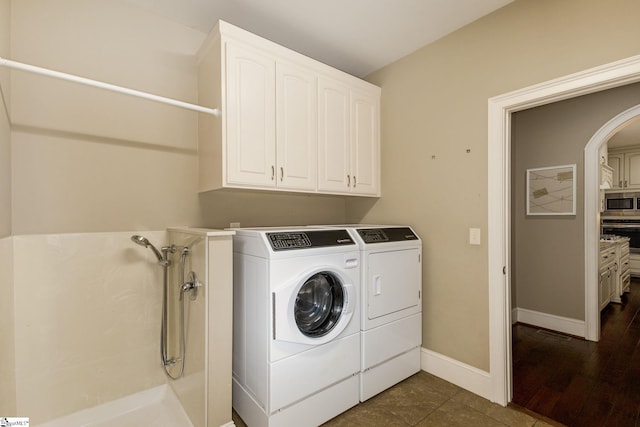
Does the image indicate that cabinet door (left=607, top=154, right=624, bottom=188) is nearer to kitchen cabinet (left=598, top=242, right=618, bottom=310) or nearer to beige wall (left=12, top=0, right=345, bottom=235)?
kitchen cabinet (left=598, top=242, right=618, bottom=310)

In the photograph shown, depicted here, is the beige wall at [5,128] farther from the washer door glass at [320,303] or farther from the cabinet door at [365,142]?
the cabinet door at [365,142]

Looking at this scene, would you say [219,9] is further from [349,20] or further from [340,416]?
[340,416]

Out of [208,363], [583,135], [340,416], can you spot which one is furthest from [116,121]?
[583,135]

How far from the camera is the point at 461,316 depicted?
88.4 inches

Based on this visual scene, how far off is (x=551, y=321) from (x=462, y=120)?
260 cm

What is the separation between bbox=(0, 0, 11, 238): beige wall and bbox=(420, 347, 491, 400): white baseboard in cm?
277

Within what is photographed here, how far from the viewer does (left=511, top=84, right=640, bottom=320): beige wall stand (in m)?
3.03

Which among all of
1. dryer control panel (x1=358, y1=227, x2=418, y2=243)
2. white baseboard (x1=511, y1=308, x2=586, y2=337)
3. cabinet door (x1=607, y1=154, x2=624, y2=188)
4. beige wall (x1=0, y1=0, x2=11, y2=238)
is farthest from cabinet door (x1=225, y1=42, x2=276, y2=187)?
cabinet door (x1=607, y1=154, x2=624, y2=188)

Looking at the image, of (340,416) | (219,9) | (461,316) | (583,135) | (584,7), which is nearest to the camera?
(584,7)

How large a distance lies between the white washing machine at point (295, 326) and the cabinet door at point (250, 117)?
1.41 feet

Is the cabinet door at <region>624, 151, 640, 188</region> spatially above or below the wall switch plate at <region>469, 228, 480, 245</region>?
above

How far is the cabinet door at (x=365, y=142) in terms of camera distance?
258 centimetres

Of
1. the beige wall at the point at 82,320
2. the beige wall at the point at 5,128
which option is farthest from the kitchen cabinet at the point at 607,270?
the beige wall at the point at 5,128

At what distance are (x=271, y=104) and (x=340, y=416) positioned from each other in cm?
210
